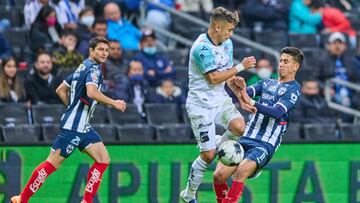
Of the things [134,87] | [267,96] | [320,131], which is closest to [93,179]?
[267,96]

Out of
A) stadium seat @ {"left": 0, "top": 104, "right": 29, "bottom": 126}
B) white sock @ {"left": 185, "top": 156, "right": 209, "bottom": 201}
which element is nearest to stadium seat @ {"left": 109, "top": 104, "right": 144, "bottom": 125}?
stadium seat @ {"left": 0, "top": 104, "right": 29, "bottom": 126}

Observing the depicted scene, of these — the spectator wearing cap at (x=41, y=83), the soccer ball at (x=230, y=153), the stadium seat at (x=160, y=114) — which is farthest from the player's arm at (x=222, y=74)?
the spectator wearing cap at (x=41, y=83)

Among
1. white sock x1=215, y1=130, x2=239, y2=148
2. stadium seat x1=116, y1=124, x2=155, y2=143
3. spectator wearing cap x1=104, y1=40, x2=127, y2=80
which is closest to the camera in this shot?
white sock x1=215, y1=130, x2=239, y2=148

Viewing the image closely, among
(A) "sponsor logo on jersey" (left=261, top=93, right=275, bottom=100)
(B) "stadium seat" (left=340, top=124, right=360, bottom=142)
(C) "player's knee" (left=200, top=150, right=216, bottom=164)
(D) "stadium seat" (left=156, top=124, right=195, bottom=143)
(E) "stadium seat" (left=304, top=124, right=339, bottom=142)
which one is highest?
(A) "sponsor logo on jersey" (left=261, top=93, right=275, bottom=100)

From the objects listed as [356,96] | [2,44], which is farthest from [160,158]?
[356,96]

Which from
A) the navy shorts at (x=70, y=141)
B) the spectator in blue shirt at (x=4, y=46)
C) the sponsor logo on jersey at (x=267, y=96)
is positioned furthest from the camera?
the spectator in blue shirt at (x=4, y=46)

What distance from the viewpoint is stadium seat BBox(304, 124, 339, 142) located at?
1953 cm

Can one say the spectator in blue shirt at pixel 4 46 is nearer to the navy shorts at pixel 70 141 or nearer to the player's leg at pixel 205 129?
the navy shorts at pixel 70 141

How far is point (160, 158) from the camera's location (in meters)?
17.6

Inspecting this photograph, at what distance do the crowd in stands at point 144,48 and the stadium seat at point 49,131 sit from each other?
3.82ft

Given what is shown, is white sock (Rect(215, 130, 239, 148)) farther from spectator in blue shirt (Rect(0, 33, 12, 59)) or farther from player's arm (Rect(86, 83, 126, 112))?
spectator in blue shirt (Rect(0, 33, 12, 59))

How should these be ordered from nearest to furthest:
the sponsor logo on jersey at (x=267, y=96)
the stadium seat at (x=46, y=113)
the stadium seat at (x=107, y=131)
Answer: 1. the sponsor logo on jersey at (x=267, y=96)
2. the stadium seat at (x=107, y=131)
3. the stadium seat at (x=46, y=113)

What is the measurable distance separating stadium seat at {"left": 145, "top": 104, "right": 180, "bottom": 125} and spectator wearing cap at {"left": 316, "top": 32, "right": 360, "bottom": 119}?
120 inches

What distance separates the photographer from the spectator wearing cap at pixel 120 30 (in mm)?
21062
